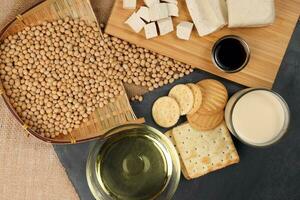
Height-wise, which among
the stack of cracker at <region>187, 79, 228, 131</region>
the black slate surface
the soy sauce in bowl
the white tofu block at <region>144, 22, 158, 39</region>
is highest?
the white tofu block at <region>144, 22, 158, 39</region>

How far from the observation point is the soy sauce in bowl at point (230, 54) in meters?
1.20

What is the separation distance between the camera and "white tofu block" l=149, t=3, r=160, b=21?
1193 millimetres

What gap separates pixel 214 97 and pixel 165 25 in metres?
0.20

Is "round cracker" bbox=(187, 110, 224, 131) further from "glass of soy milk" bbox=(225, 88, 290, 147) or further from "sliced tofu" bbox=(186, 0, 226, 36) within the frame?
"sliced tofu" bbox=(186, 0, 226, 36)

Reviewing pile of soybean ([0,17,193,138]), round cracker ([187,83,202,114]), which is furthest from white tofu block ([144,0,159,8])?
round cracker ([187,83,202,114])

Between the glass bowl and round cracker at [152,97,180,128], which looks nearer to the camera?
the glass bowl

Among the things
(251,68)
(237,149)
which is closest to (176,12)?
(251,68)

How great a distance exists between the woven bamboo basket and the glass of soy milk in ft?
0.73

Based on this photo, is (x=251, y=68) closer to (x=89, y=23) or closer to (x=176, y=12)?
(x=176, y=12)

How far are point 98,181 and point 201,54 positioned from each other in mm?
380

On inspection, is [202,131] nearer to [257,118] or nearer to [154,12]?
[257,118]

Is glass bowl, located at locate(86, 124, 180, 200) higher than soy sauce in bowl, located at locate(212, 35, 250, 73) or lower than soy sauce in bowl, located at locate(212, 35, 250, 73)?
lower

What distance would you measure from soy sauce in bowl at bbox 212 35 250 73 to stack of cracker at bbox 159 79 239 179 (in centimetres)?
5

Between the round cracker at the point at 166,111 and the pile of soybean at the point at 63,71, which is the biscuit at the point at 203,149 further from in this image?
the pile of soybean at the point at 63,71
